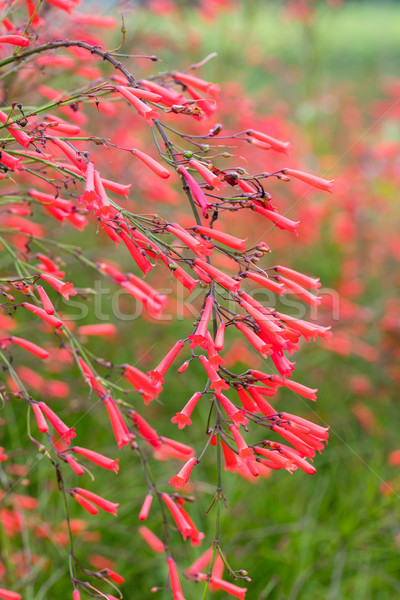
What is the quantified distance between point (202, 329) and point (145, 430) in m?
0.63

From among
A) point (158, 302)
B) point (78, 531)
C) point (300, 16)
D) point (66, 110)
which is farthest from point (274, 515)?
point (300, 16)

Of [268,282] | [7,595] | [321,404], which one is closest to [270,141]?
[268,282]

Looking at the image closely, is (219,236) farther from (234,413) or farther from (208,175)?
(234,413)

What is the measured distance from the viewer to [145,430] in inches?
89.4

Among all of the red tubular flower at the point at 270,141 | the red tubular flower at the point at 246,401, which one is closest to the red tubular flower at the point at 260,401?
the red tubular flower at the point at 246,401

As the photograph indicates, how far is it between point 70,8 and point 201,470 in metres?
3.41

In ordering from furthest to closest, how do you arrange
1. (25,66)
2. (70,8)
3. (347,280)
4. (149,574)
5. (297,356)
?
(347,280), (297,356), (149,574), (25,66), (70,8)

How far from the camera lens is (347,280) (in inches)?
254

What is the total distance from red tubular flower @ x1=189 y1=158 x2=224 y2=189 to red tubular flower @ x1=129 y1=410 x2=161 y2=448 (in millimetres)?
949

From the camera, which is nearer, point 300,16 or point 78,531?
point 78,531

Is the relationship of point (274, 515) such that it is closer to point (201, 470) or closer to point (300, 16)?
point (201, 470)

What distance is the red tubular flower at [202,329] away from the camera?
1832mm

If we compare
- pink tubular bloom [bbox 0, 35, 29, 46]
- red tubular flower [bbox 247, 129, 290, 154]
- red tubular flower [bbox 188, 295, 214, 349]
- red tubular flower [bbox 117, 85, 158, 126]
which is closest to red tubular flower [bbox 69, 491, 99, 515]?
red tubular flower [bbox 188, 295, 214, 349]

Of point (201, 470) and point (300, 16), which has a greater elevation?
point (300, 16)
